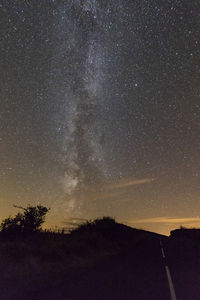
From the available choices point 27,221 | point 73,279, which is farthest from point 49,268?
point 27,221

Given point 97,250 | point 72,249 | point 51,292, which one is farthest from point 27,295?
point 97,250

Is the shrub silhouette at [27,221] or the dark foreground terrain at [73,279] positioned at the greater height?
the shrub silhouette at [27,221]

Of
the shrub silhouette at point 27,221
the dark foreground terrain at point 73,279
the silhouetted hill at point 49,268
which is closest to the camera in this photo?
the dark foreground terrain at point 73,279

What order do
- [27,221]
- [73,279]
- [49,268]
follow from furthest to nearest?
[27,221] < [49,268] < [73,279]

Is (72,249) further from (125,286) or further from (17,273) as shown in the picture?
(125,286)

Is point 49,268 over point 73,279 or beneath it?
over

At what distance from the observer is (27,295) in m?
7.50

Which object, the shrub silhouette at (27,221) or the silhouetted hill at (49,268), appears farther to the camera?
the shrub silhouette at (27,221)

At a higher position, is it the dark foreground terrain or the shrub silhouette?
the shrub silhouette

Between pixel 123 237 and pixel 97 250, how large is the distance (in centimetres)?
1425

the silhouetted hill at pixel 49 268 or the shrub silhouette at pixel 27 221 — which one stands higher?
the shrub silhouette at pixel 27 221

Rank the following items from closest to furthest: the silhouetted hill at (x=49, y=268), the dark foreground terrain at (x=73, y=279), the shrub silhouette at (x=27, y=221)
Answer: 1. the dark foreground terrain at (x=73, y=279)
2. the silhouetted hill at (x=49, y=268)
3. the shrub silhouette at (x=27, y=221)

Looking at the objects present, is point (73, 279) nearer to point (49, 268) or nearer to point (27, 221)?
point (49, 268)

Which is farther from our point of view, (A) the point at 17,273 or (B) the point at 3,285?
(A) the point at 17,273
